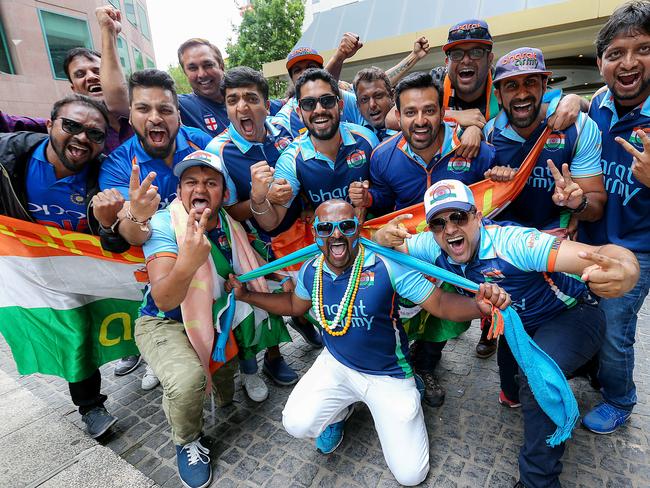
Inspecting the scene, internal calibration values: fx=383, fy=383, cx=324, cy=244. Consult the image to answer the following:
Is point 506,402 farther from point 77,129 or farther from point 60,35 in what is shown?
point 60,35

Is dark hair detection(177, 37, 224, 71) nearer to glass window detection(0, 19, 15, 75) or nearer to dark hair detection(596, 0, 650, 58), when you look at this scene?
dark hair detection(596, 0, 650, 58)

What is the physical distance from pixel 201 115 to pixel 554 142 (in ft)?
11.5

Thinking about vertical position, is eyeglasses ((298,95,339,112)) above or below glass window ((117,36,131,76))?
below

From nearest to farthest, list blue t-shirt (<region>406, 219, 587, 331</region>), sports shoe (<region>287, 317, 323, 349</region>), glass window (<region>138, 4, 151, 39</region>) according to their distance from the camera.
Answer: blue t-shirt (<region>406, 219, 587, 331</region>), sports shoe (<region>287, 317, 323, 349</region>), glass window (<region>138, 4, 151, 39</region>)

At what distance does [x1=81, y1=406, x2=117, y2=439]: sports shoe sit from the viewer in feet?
11.0

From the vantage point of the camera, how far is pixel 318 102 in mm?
3160

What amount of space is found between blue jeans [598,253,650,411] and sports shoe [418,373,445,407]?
1.24 m

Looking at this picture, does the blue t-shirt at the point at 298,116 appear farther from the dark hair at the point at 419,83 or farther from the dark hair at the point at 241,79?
the dark hair at the point at 419,83

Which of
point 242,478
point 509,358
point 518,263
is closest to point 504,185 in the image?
point 518,263

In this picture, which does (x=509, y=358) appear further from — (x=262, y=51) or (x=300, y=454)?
(x=262, y=51)

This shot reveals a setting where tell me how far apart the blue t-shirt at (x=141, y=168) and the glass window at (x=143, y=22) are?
26.5 meters

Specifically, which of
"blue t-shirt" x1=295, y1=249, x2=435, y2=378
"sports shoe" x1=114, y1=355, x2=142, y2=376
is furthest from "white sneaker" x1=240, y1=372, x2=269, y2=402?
"sports shoe" x1=114, y1=355, x2=142, y2=376

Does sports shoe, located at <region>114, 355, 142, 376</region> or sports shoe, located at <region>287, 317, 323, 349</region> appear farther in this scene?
sports shoe, located at <region>287, 317, 323, 349</region>

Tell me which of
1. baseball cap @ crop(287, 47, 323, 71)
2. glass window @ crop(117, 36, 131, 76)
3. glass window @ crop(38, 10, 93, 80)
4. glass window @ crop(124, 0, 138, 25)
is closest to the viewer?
baseball cap @ crop(287, 47, 323, 71)
